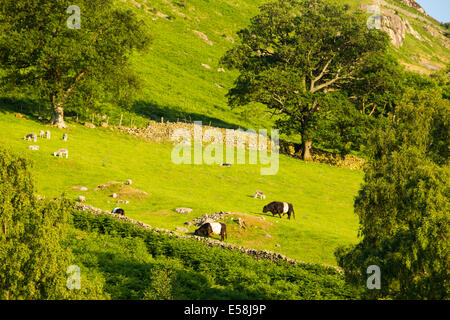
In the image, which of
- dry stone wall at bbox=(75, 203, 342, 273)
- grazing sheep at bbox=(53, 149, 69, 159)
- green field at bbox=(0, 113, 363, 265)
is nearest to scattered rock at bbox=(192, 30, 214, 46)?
green field at bbox=(0, 113, 363, 265)

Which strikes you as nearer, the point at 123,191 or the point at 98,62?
the point at 123,191

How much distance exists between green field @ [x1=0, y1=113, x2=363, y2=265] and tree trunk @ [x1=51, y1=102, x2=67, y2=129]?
159 cm

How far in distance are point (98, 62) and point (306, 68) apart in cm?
2919

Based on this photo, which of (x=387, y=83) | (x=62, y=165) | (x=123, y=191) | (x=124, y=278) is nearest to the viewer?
(x=124, y=278)

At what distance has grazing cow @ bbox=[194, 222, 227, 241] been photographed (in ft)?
105

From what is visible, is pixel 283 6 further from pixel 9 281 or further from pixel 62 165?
pixel 9 281

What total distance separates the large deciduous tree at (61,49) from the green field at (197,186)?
4.95m

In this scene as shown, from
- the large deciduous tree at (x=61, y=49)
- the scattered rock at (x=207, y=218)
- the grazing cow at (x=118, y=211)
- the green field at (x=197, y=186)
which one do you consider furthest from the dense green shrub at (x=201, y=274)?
the large deciduous tree at (x=61, y=49)

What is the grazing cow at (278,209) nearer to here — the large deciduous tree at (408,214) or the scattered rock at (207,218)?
the scattered rock at (207,218)

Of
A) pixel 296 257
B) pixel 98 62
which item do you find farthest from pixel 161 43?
pixel 296 257

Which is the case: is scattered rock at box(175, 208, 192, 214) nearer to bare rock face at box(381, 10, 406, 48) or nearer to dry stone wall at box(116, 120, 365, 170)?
dry stone wall at box(116, 120, 365, 170)

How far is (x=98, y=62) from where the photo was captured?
57.0 m

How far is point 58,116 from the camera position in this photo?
56.4m

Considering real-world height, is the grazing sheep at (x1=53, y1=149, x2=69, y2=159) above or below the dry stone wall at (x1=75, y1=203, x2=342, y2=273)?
above
